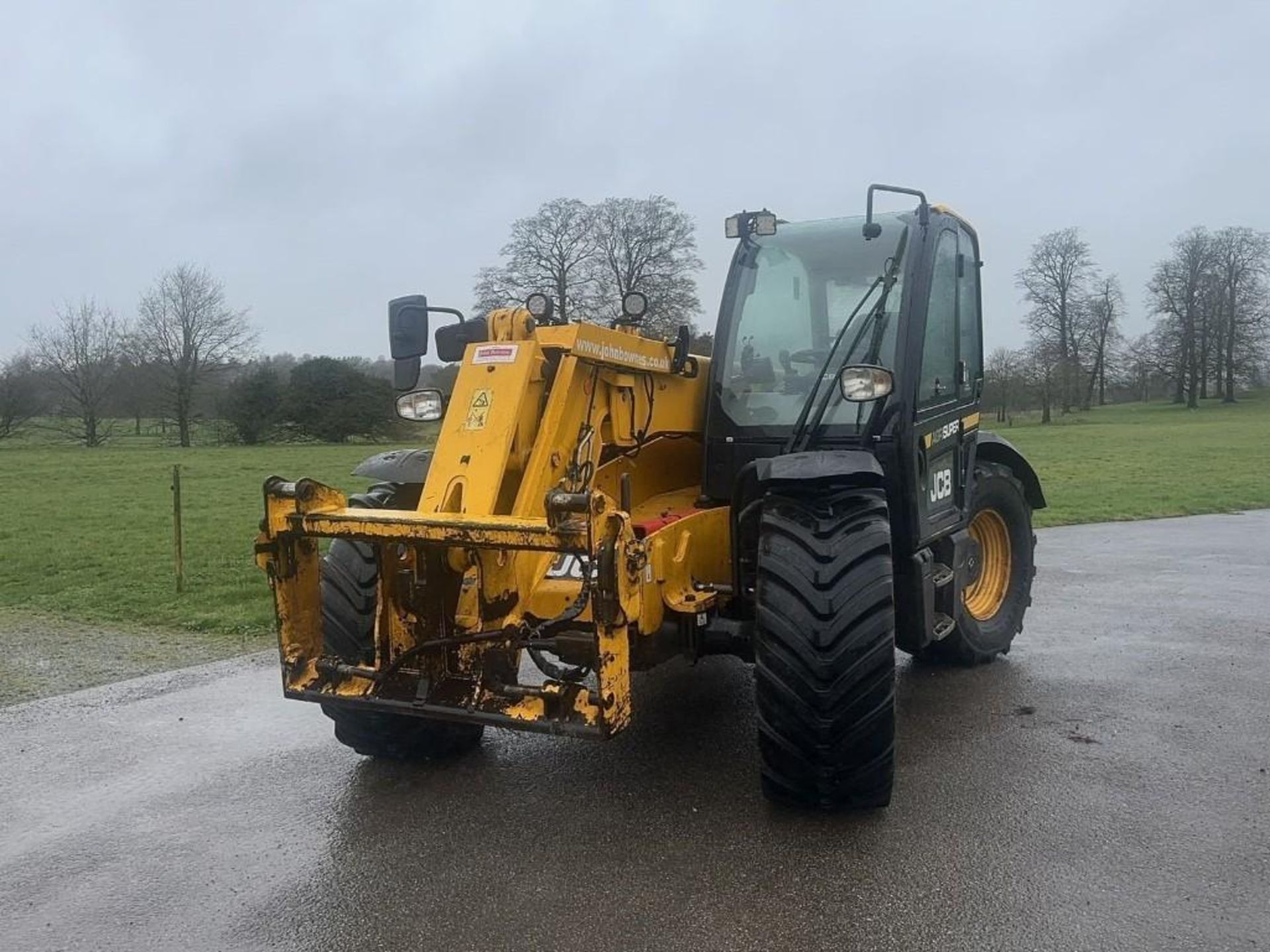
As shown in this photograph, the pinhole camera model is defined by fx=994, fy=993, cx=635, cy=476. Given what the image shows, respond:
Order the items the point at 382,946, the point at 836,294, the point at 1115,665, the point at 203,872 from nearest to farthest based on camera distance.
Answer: the point at 382,946, the point at 203,872, the point at 836,294, the point at 1115,665

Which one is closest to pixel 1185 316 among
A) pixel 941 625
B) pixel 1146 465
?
pixel 1146 465

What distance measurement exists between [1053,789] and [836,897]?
1.46 m

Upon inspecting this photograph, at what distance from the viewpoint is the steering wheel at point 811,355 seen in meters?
4.94

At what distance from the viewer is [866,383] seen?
14.2ft

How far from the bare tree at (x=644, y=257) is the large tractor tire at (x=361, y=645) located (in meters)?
15.5

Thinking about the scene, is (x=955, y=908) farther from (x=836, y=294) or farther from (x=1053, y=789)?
(x=836, y=294)

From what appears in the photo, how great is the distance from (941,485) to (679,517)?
155cm

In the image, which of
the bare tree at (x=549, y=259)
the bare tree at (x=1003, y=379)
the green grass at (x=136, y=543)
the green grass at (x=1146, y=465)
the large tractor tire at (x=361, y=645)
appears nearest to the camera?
the large tractor tire at (x=361, y=645)

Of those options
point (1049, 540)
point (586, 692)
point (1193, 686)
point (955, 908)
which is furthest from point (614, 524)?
point (1049, 540)

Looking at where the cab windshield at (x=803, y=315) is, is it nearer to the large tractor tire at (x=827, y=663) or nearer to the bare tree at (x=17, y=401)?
the large tractor tire at (x=827, y=663)

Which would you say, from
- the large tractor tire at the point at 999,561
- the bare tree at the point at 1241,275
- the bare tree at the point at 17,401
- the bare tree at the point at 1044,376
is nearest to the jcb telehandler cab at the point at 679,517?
the large tractor tire at the point at 999,561

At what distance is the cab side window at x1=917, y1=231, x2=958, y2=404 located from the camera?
5000 mm

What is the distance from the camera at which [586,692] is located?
356 centimetres

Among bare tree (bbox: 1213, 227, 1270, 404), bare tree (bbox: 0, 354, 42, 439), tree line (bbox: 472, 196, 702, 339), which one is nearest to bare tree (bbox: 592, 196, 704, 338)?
tree line (bbox: 472, 196, 702, 339)
